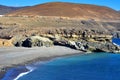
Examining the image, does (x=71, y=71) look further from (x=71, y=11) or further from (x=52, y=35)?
(x=71, y=11)

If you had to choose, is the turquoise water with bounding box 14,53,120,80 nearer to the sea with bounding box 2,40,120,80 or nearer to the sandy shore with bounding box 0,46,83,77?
the sea with bounding box 2,40,120,80

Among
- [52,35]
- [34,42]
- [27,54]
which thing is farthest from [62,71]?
[52,35]

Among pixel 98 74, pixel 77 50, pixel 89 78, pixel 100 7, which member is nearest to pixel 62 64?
pixel 98 74

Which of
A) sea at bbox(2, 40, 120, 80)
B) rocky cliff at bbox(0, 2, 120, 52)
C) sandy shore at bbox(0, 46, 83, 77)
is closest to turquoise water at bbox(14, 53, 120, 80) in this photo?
sea at bbox(2, 40, 120, 80)

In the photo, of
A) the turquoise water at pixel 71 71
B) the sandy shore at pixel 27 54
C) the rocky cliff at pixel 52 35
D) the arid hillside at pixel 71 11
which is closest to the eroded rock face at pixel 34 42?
the rocky cliff at pixel 52 35

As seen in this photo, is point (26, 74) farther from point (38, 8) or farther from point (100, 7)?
point (100, 7)

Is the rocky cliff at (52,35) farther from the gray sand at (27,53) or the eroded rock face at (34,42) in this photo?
the gray sand at (27,53)
